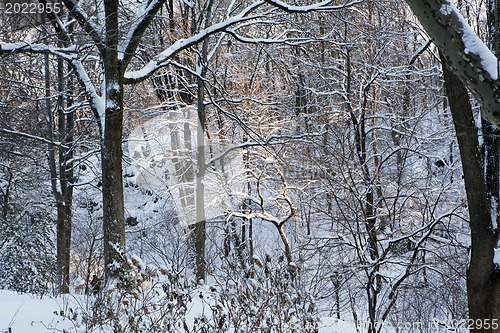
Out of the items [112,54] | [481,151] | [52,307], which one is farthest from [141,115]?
[481,151]

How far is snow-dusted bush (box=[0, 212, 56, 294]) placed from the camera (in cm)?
1334

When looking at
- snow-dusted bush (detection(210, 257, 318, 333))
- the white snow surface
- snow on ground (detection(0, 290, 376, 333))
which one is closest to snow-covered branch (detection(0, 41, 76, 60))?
snow on ground (detection(0, 290, 376, 333))

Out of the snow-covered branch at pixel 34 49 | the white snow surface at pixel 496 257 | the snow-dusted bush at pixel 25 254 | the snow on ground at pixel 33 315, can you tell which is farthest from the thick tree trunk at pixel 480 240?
the snow-dusted bush at pixel 25 254

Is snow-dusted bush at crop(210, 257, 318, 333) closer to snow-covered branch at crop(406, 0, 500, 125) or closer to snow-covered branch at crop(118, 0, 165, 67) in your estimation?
snow-covered branch at crop(406, 0, 500, 125)

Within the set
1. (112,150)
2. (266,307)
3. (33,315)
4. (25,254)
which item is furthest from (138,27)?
(25,254)

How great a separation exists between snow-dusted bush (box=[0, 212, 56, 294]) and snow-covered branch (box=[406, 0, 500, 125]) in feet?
42.9

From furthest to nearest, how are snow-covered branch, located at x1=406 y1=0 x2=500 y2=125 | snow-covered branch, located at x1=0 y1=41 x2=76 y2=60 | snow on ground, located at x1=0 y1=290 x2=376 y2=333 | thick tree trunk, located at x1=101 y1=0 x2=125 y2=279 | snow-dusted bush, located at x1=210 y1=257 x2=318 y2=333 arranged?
thick tree trunk, located at x1=101 y1=0 x2=125 y2=279 → snow-covered branch, located at x1=0 y1=41 x2=76 y2=60 → snow on ground, located at x1=0 y1=290 x2=376 y2=333 → snow-dusted bush, located at x1=210 y1=257 x2=318 y2=333 → snow-covered branch, located at x1=406 y1=0 x2=500 y2=125

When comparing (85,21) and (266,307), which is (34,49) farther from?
(266,307)

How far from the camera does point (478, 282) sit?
4.39 metres

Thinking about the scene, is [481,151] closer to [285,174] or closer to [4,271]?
[285,174]

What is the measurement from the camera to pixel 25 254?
45.8ft

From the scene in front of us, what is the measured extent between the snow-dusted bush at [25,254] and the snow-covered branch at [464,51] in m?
13.1

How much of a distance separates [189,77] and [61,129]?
16.3ft

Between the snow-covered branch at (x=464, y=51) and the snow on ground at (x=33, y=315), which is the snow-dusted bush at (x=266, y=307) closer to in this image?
the snow on ground at (x=33, y=315)
